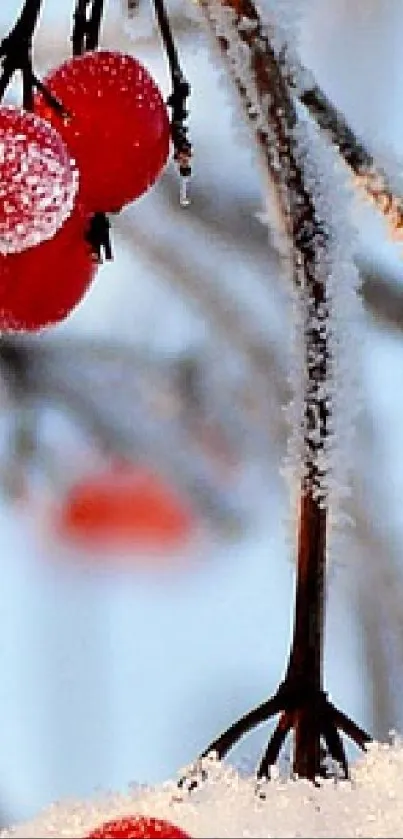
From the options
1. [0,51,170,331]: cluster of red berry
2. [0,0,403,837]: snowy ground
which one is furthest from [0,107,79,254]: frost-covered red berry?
[0,0,403,837]: snowy ground

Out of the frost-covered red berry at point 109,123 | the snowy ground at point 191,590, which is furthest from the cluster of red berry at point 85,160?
the snowy ground at point 191,590

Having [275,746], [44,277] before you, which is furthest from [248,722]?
[44,277]

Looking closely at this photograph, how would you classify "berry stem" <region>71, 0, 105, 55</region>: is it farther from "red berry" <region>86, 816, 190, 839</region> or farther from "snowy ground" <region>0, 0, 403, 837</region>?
"snowy ground" <region>0, 0, 403, 837</region>

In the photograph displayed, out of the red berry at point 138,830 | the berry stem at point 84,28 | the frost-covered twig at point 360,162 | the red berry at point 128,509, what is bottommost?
the red berry at point 138,830

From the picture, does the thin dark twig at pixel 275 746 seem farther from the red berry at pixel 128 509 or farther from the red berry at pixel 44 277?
the red berry at pixel 128 509

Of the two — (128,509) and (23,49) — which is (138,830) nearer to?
(23,49)
